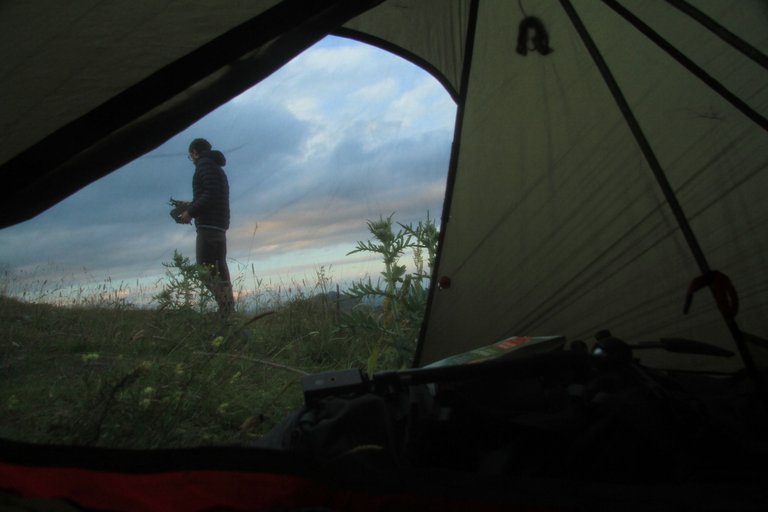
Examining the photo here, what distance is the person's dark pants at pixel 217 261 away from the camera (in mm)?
1744

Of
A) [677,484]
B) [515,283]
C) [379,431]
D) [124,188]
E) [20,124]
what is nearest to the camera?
[677,484]

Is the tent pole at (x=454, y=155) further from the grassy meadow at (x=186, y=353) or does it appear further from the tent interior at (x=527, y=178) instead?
the grassy meadow at (x=186, y=353)

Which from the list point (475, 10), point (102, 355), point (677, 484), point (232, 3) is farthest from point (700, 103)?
point (102, 355)

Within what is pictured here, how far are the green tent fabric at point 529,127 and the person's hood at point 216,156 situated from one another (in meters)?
0.19

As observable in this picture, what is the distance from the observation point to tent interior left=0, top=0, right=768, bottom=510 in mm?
1044

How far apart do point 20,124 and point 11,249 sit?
32 centimetres

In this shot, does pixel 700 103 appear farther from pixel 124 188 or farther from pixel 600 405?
pixel 124 188

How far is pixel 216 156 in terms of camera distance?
1.59m

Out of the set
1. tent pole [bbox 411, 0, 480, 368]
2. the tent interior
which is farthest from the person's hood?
tent pole [bbox 411, 0, 480, 368]

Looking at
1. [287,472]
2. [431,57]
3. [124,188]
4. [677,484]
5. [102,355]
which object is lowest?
[677,484]

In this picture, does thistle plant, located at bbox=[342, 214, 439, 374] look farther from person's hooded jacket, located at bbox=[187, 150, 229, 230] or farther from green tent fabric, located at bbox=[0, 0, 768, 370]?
person's hooded jacket, located at bbox=[187, 150, 229, 230]

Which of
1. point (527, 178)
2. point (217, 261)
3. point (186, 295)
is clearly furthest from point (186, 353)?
point (527, 178)

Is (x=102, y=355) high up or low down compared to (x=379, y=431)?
up

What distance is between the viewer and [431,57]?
2.14 meters
